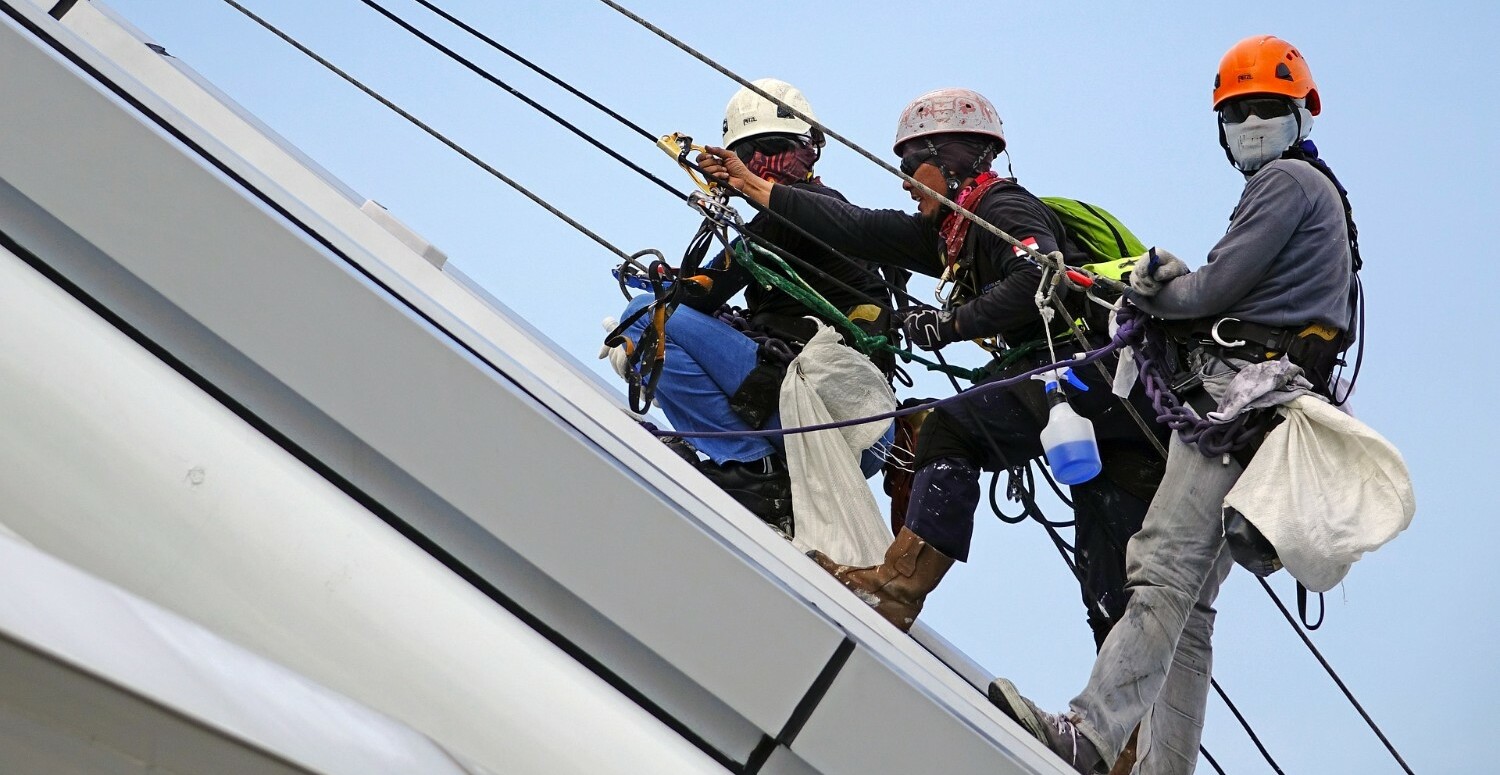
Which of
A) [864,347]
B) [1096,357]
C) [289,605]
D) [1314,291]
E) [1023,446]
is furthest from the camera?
[864,347]

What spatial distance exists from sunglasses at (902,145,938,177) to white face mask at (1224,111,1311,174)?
891mm

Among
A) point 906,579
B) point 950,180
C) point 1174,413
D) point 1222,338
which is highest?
point 950,180

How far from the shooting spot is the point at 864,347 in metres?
4.47

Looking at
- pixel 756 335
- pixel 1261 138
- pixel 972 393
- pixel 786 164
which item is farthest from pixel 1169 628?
pixel 786 164

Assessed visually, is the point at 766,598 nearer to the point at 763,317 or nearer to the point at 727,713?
the point at 727,713

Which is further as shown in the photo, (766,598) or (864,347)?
(864,347)

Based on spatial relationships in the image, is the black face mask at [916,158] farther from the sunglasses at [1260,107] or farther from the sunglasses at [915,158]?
the sunglasses at [1260,107]

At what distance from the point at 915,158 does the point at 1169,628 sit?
5.21ft

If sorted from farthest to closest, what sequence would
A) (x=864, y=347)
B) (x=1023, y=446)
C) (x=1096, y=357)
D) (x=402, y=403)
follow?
1. (x=864, y=347)
2. (x=1023, y=446)
3. (x=1096, y=357)
4. (x=402, y=403)

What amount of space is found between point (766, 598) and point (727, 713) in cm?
13

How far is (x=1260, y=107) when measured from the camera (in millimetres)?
3361

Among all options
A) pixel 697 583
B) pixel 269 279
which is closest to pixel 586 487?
pixel 697 583

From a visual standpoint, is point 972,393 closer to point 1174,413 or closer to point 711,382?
point 1174,413

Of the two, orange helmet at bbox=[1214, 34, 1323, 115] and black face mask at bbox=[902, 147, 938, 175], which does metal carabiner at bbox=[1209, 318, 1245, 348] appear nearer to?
orange helmet at bbox=[1214, 34, 1323, 115]
